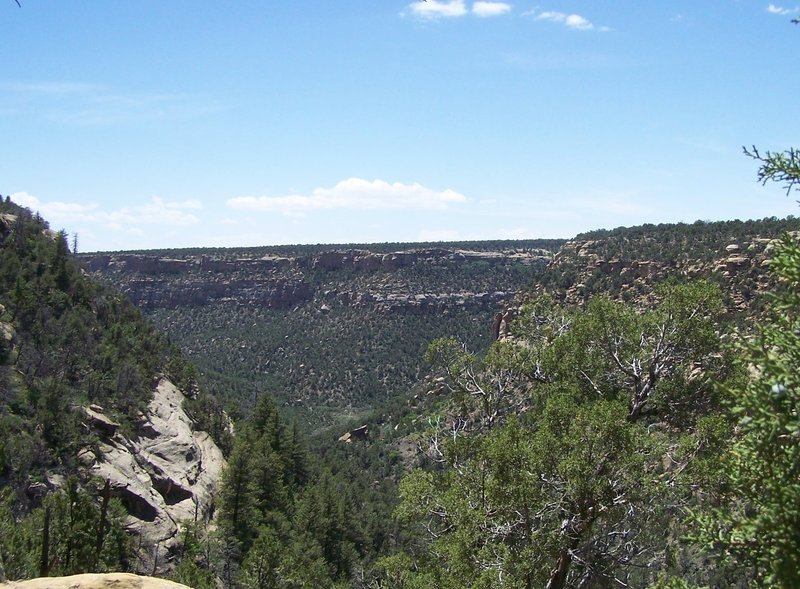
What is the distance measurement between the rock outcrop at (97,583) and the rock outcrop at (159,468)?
26.8 metres

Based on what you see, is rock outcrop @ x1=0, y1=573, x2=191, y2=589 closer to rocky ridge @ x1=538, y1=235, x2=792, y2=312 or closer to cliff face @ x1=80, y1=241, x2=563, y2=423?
rocky ridge @ x1=538, y1=235, x2=792, y2=312

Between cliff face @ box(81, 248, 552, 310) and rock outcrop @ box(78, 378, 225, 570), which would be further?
cliff face @ box(81, 248, 552, 310)

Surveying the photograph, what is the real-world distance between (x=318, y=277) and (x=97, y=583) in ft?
403

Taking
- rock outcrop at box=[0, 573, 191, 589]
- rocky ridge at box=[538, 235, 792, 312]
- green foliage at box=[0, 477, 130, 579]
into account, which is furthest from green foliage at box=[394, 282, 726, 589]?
rocky ridge at box=[538, 235, 792, 312]

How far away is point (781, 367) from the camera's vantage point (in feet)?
15.8

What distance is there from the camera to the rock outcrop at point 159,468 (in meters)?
34.8

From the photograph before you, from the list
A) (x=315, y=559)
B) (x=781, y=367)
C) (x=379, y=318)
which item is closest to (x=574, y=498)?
(x=781, y=367)

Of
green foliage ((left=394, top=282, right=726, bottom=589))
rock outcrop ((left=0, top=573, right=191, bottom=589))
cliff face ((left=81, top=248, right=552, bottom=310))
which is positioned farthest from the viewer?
cliff face ((left=81, top=248, right=552, bottom=310))

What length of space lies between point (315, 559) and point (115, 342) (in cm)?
2378

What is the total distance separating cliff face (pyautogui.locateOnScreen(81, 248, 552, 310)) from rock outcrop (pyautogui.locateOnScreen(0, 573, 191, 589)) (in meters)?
102

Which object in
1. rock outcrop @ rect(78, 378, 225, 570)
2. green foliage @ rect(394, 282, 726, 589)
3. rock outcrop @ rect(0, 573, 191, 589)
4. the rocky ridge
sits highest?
the rocky ridge

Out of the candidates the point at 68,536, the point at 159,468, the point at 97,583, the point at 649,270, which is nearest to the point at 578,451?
the point at 97,583

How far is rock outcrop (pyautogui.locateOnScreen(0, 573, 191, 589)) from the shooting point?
8.27m

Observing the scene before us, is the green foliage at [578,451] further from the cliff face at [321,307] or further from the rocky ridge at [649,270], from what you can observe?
the cliff face at [321,307]
